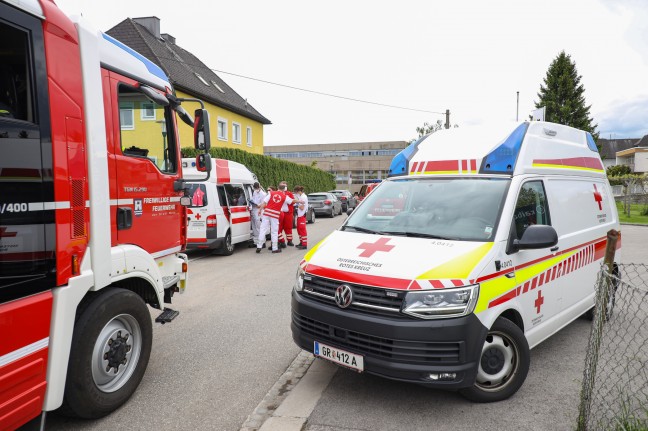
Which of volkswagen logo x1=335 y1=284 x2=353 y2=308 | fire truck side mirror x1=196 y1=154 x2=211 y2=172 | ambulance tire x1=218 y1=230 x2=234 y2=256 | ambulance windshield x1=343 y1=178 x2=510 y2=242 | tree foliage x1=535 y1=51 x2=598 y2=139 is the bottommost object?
ambulance tire x1=218 y1=230 x2=234 y2=256

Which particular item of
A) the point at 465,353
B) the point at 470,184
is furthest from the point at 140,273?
the point at 470,184

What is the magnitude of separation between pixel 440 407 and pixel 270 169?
21567 mm

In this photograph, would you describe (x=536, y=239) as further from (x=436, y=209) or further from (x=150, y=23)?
(x=150, y=23)

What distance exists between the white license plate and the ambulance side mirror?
4.88ft

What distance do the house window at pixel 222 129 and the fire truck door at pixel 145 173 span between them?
2431 centimetres

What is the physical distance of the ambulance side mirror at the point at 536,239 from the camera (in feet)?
11.0

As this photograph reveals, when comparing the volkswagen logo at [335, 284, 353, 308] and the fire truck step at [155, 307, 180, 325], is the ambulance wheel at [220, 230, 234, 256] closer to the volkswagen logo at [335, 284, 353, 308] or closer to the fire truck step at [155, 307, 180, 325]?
the fire truck step at [155, 307, 180, 325]

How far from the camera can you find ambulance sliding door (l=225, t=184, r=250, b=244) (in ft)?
37.1

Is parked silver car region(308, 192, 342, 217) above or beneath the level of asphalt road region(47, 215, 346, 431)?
above

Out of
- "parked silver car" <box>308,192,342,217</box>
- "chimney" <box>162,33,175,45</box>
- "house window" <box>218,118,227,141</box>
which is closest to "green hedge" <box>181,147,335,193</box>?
"parked silver car" <box>308,192,342,217</box>

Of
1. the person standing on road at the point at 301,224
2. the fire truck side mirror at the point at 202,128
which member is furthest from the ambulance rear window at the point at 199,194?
the fire truck side mirror at the point at 202,128

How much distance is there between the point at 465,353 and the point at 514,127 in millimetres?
2272

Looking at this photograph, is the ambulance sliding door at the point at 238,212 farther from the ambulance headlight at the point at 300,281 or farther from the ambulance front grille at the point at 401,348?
the ambulance front grille at the point at 401,348

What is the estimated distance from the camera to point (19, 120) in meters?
2.47
